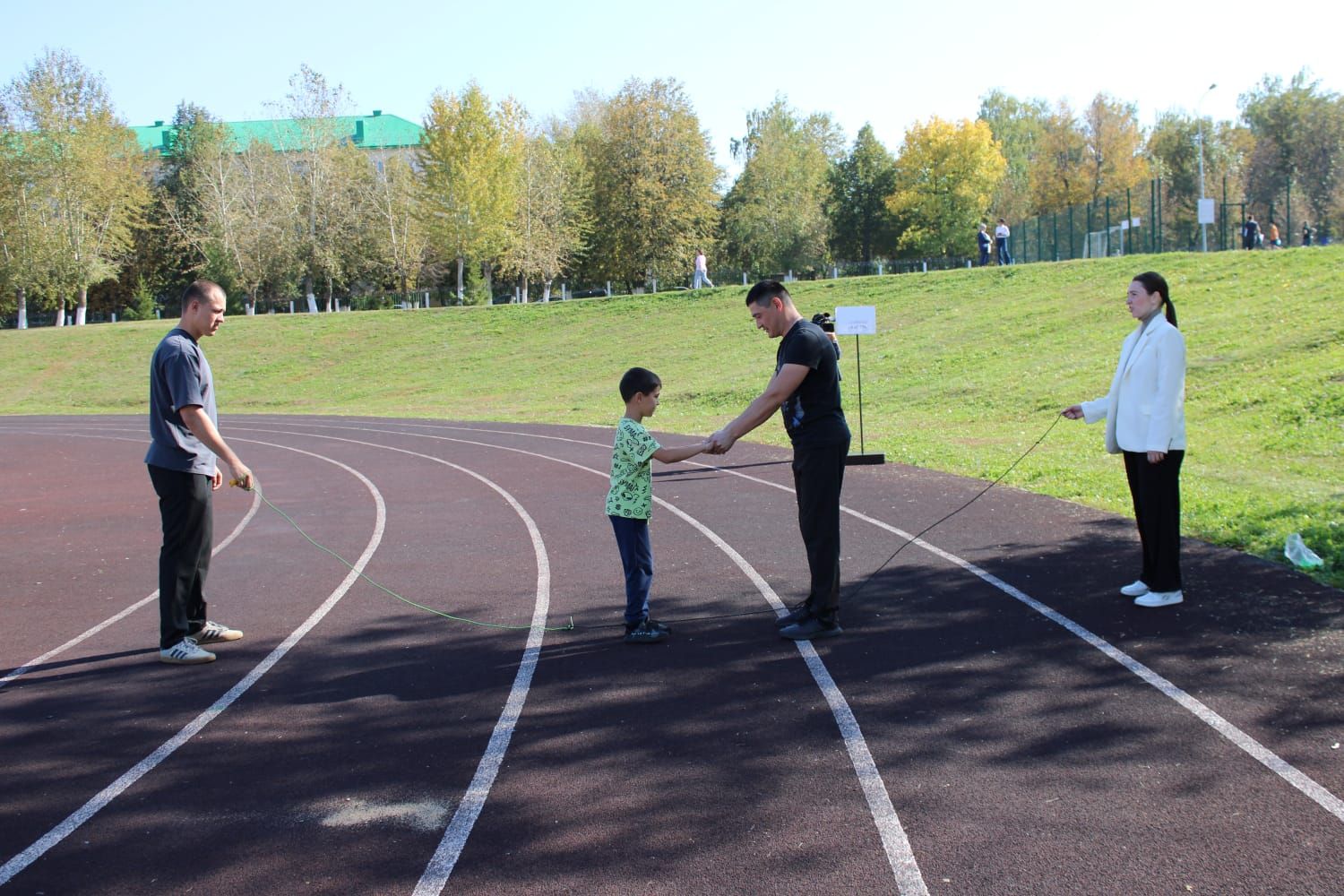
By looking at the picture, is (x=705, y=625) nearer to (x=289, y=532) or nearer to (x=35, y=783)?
(x=35, y=783)

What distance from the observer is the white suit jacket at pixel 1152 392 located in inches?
268

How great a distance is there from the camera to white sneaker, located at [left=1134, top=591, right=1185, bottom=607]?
6895mm

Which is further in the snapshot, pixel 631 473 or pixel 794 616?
pixel 794 616

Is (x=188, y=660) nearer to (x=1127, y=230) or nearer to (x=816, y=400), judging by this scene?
(x=816, y=400)

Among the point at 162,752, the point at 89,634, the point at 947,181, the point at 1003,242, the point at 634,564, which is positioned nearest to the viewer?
the point at 162,752

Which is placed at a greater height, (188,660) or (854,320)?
(854,320)

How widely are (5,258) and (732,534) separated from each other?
57706 mm

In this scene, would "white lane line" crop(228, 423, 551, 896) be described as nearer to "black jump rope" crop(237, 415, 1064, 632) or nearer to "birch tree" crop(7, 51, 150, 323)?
"black jump rope" crop(237, 415, 1064, 632)

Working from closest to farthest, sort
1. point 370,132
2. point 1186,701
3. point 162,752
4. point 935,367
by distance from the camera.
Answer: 1. point 162,752
2. point 1186,701
3. point 935,367
4. point 370,132

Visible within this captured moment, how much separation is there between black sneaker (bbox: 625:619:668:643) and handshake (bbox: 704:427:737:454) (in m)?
1.14

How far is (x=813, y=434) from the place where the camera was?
6430 mm

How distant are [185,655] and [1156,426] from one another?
6.14 meters

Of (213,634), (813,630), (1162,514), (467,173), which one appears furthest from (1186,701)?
(467,173)

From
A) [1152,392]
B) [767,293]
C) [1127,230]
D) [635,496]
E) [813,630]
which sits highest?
[1127,230]
